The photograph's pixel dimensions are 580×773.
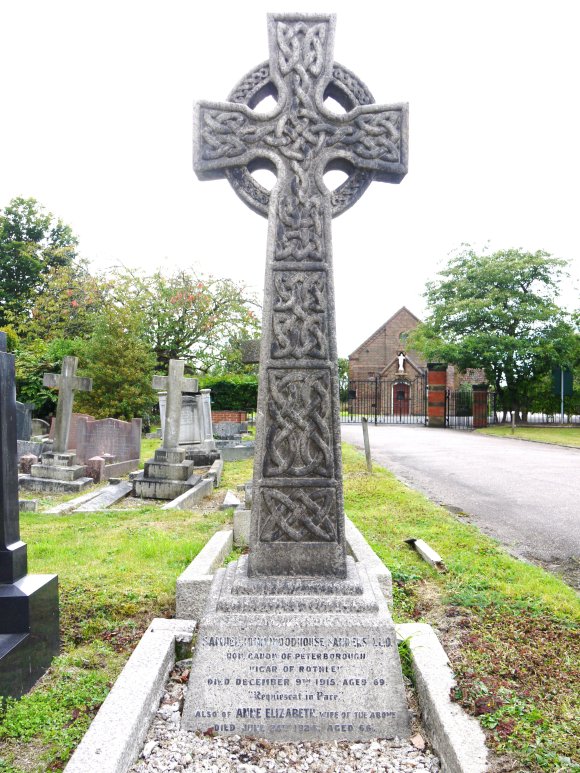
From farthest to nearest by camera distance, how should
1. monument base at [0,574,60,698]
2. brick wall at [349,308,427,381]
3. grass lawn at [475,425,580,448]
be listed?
brick wall at [349,308,427,381] < grass lawn at [475,425,580,448] < monument base at [0,574,60,698]

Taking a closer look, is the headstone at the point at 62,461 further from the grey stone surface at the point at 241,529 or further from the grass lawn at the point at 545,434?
the grass lawn at the point at 545,434

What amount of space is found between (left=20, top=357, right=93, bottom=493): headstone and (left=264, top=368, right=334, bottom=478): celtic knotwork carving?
7952 mm

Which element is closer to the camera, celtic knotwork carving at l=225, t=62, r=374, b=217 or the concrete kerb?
the concrete kerb

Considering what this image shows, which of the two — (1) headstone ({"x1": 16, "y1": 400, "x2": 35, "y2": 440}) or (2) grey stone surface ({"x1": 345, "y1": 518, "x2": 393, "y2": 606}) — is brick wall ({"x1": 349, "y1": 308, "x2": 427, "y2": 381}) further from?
(2) grey stone surface ({"x1": 345, "y1": 518, "x2": 393, "y2": 606})

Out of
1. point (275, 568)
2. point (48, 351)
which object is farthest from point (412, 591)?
point (48, 351)

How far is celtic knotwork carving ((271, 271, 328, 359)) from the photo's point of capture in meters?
2.95

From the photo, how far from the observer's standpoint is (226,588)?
2.84 meters

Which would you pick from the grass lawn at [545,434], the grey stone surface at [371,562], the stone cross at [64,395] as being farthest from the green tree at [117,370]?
the grey stone surface at [371,562]

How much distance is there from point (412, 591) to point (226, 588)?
1832mm

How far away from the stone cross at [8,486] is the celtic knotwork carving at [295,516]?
1350 mm

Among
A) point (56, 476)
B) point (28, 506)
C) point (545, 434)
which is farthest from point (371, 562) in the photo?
point (545, 434)

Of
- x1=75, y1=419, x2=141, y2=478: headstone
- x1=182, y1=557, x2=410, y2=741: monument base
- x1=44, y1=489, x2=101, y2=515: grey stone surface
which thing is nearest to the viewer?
x1=182, y1=557, x2=410, y2=741: monument base

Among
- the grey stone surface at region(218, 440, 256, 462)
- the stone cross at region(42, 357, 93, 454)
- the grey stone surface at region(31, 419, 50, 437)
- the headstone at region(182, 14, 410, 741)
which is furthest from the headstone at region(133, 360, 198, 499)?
the grey stone surface at region(31, 419, 50, 437)

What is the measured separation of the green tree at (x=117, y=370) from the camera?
19.4m
